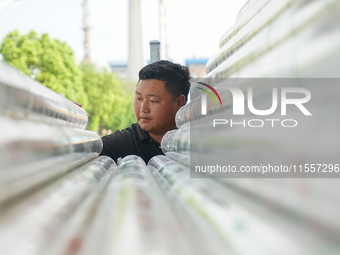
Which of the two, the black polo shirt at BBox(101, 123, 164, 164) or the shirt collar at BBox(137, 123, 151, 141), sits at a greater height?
the shirt collar at BBox(137, 123, 151, 141)

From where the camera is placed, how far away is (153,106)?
3.09 m

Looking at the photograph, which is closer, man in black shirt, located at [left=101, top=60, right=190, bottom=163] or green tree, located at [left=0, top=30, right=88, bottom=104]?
man in black shirt, located at [left=101, top=60, right=190, bottom=163]

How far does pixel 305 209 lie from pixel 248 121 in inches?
14.1

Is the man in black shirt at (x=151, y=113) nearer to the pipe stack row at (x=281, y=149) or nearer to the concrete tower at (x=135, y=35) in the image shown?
the pipe stack row at (x=281, y=149)

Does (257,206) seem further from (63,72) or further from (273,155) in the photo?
(63,72)

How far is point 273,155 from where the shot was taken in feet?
2.61

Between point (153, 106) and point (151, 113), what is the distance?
0.18 feet

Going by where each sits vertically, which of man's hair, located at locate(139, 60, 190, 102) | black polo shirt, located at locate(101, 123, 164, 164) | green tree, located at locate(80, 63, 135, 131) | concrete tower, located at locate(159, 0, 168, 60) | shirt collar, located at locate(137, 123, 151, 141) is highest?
concrete tower, located at locate(159, 0, 168, 60)

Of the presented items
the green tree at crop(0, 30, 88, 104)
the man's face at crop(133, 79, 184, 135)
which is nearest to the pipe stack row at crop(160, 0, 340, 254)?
the man's face at crop(133, 79, 184, 135)

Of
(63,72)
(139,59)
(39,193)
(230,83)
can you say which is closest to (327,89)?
(230,83)

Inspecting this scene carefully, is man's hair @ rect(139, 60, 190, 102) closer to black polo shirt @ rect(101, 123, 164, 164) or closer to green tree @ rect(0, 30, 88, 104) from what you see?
black polo shirt @ rect(101, 123, 164, 164)

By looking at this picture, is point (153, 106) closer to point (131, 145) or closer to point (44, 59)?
point (131, 145)

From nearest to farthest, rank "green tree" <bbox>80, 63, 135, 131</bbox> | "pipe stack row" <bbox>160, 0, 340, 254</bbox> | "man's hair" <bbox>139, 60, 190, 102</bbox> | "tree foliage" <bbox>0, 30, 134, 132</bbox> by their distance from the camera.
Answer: "pipe stack row" <bbox>160, 0, 340, 254</bbox>, "man's hair" <bbox>139, 60, 190, 102</bbox>, "tree foliage" <bbox>0, 30, 134, 132</bbox>, "green tree" <bbox>80, 63, 135, 131</bbox>

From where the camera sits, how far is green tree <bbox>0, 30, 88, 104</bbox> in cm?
1638
